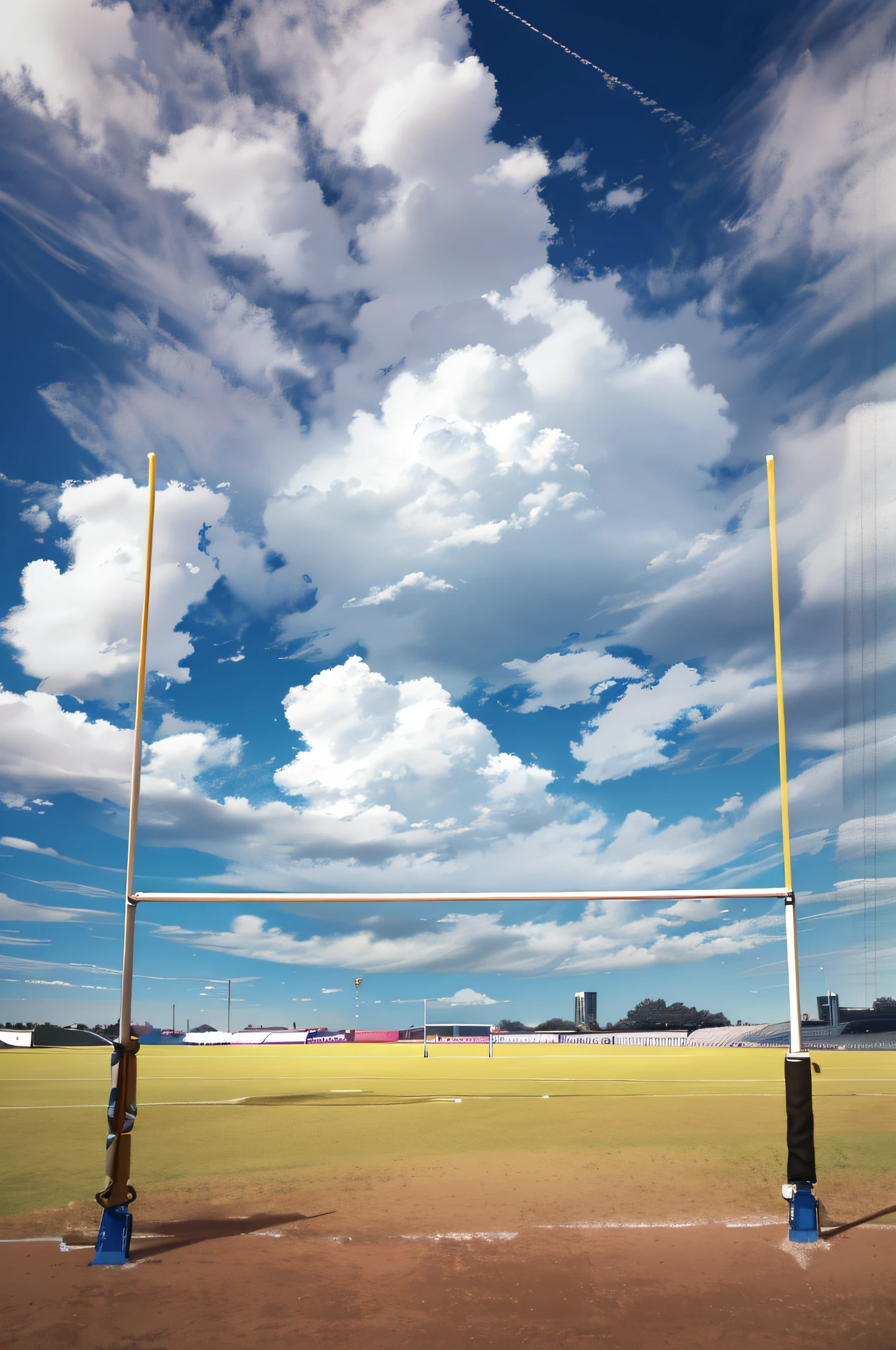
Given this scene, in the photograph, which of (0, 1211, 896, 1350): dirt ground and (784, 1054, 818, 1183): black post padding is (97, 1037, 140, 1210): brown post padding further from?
(784, 1054, 818, 1183): black post padding

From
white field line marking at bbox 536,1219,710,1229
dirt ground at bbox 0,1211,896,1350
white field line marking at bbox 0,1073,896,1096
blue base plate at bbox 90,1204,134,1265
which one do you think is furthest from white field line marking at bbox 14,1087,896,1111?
blue base plate at bbox 90,1204,134,1265

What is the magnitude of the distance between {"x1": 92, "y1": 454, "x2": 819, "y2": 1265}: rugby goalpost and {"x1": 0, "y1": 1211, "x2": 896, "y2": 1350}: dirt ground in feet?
0.91

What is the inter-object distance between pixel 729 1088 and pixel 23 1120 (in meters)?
13.8

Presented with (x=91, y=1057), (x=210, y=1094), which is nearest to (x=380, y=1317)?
(x=210, y=1094)

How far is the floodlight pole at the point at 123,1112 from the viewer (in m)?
6.63

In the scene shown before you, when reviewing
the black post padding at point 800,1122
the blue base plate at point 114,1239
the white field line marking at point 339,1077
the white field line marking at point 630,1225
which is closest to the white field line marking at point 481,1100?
the white field line marking at point 339,1077

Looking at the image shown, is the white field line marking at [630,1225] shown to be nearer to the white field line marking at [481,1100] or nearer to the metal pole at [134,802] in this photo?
the metal pole at [134,802]

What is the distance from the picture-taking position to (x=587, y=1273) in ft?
20.6

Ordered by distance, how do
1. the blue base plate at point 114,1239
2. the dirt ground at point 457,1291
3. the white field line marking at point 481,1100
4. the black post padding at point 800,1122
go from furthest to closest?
the white field line marking at point 481,1100
the black post padding at point 800,1122
the blue base plate at point 114,1239
the dirt ground at point 457,1291

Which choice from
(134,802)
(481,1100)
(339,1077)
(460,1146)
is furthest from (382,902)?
(339,1077)

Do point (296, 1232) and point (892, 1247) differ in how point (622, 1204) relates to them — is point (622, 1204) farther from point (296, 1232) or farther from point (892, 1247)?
point (296, 1232)

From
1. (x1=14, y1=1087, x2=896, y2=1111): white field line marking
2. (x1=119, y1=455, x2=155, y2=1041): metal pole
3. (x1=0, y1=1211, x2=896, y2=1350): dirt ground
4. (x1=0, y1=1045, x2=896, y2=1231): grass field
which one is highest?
(x1=119, y1=455, x2=155, y2=1041): metal pole

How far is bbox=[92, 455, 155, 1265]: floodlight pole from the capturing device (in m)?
6.63

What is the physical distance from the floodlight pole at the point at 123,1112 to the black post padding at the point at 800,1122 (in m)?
4.91
